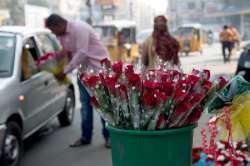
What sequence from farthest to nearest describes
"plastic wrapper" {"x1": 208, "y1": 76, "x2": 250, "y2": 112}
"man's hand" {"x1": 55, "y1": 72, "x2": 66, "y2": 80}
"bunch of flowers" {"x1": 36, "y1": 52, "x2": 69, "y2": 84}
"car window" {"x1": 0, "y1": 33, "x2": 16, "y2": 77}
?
"man's hand" {"x1": 55, "y1": 72, "x2": 66, "y2": 80}, "bunch of flowers" {"x1": 36, "y1": 52, "x2": 69, "y2": 84}, "car window" {"x1": 0, "y1": 33, "x2": 16, "y2": 77}, "plastic wrapper" {"x1": 208, "y1": 76, "x2": 250, "y2": 112}

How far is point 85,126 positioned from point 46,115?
592 millimetres

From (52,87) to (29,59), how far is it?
815 mm

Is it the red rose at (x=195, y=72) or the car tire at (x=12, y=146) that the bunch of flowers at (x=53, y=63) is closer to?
the car tire at (x=12, y=146)

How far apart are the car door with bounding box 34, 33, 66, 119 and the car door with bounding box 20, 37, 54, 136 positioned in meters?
0.19

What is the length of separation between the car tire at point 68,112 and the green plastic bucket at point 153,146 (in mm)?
5055

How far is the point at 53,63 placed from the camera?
6.90 metres

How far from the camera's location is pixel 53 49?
7.73m

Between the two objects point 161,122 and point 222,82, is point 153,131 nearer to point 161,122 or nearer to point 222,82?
point 161,122

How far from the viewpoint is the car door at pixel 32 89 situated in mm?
6035

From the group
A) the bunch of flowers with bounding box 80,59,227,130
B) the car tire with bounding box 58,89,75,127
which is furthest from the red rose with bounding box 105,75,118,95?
the car tire with bounding box 58,89,75,127

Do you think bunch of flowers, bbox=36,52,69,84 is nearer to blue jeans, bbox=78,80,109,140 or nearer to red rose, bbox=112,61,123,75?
blue jeans, bbox=78,80,109,140

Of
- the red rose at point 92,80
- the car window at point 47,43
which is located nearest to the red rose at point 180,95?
the red rose at point 92,80

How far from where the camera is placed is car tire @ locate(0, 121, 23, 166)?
5359 mm

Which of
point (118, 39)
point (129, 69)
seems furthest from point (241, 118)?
point (118, 39)
